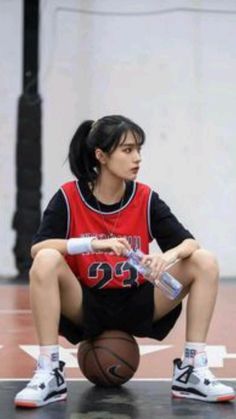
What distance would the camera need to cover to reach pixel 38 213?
11.5 metres

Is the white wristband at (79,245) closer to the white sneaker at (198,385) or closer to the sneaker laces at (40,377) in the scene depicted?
the sneaker laces at (40,377)

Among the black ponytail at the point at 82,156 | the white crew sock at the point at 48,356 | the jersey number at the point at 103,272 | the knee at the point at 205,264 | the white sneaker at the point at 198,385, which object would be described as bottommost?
the white sneaker at the point at 198,385

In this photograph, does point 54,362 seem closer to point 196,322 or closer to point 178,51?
point 196,322

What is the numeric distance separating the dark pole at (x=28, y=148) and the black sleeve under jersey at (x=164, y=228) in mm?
7026

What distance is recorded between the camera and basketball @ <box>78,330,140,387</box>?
4.45m

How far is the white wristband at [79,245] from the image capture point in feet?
13.7

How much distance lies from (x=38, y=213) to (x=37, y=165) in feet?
1.83

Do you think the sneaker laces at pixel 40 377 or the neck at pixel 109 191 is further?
the neck at pixel 109 191

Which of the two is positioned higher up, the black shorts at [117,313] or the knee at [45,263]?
the knee at [45,263]

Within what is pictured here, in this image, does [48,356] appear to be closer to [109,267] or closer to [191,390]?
[109,267]

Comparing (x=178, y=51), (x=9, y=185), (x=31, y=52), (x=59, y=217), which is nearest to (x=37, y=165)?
(x=9, y=185)

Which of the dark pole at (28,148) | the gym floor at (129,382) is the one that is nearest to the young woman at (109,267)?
the gym floor at (129,382)

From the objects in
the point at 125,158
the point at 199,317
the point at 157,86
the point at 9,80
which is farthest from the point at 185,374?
the point at 9,80

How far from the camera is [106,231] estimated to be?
14.5 ft
